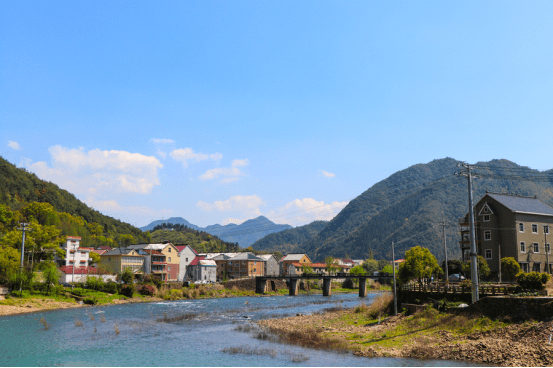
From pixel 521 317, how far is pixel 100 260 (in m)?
99.4

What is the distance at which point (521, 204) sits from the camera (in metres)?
61.7

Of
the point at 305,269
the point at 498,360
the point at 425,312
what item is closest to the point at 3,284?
the point at 425,312

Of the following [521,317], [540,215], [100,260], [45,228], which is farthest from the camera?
[100,260]

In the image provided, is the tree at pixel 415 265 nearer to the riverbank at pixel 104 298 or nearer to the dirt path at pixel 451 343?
the dirt path at pixel 451 343

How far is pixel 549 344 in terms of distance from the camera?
2327 centimetres

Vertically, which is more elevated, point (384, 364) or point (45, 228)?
point (45, 228)

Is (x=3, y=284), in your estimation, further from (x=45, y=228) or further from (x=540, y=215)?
(x=540, y=215)

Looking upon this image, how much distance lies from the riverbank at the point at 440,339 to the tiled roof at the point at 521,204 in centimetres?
3305

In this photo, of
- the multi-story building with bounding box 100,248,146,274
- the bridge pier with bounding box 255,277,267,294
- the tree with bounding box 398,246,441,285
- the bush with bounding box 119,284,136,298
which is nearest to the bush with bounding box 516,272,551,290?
the tree with bounding box 398,246,441,285

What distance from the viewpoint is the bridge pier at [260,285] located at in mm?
111875

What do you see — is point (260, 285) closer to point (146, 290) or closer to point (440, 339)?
point (146, 290)

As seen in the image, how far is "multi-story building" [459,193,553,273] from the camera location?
2261 inches

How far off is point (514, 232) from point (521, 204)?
6.78 meters

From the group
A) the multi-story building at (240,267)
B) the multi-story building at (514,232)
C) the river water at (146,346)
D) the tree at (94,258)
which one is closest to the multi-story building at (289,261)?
the multi-story building at (240,267)
